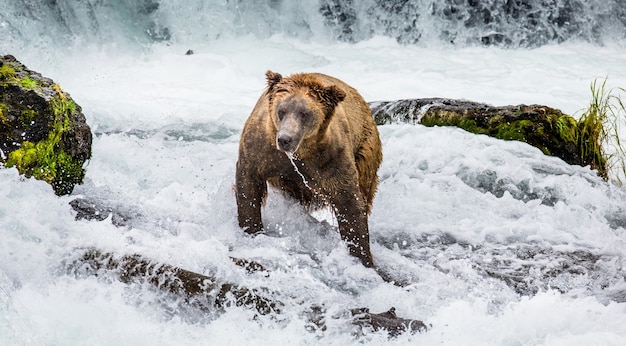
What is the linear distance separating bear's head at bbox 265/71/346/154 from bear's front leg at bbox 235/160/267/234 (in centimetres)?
45

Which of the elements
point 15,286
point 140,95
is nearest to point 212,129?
point 140,95

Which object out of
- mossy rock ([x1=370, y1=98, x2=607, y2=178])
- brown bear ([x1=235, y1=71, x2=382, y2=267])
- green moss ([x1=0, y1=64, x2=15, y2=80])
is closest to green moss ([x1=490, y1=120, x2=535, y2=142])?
mossy rock ([x1=370, y1=98, x2=607, y2=178])

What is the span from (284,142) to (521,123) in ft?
12.6

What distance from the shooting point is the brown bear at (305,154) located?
4.87m

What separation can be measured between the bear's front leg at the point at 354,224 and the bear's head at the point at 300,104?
0.54 metres

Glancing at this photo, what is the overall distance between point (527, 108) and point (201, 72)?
820 centimetres

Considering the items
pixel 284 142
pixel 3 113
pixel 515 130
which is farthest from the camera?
pixel 515 130

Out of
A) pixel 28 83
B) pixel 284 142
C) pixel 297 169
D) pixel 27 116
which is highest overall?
pixel 284 142

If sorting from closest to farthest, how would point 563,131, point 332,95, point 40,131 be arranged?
point 332,95 → point 40,131 → point 563,131

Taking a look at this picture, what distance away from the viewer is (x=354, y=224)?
5340mm

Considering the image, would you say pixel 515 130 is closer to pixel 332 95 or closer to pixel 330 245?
pixel 330 245

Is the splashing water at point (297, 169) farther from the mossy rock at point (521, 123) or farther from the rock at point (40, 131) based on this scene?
the mossy rock at point (521, 123)

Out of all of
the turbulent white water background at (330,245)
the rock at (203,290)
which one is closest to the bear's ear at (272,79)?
the turbulent white water background at (330,245)

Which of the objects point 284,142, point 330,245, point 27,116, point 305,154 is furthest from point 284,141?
point 27,116
